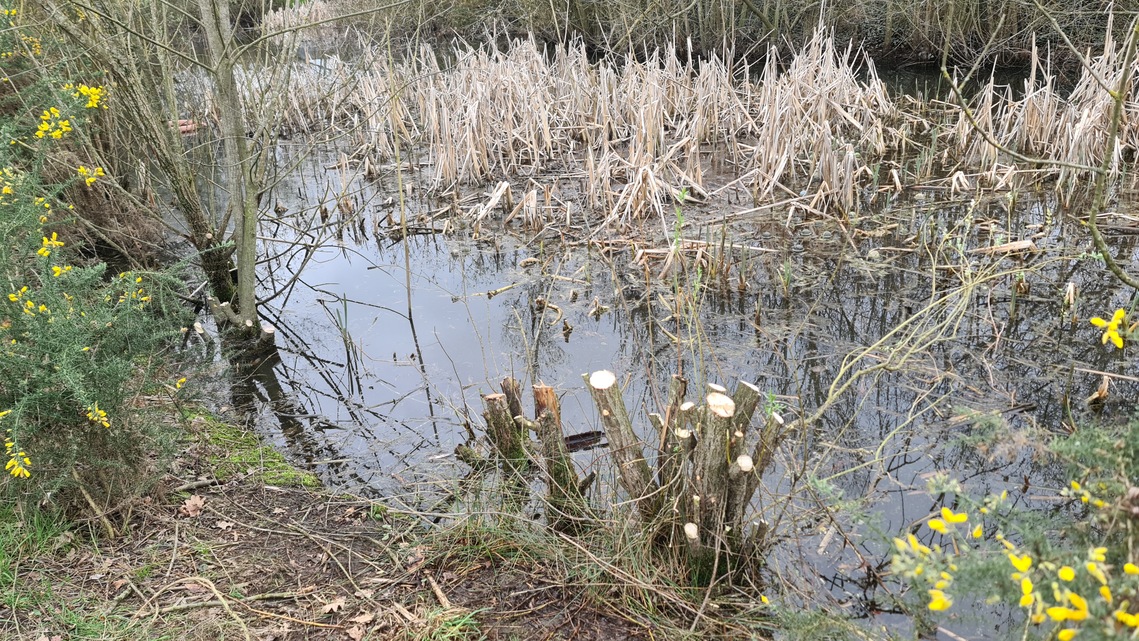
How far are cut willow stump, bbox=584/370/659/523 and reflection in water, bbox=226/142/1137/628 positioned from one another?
0.93 ft

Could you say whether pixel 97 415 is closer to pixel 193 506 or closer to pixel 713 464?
pixel 193 506

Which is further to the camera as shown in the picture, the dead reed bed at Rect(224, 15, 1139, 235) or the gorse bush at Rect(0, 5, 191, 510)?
the dead reed bed at Rect(224, 15, 1139, 235)

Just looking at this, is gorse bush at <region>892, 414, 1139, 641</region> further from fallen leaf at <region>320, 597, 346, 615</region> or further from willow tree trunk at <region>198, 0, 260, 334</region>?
willow tree trunk at <region>198, 0, 260, 334</region>

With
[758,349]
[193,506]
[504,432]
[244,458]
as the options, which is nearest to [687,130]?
[758,349]

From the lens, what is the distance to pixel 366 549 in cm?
300

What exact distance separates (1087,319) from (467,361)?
3.62 m

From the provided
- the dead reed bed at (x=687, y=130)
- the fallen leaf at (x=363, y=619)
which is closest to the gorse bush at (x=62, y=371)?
the fallen leaf at (x=363, y=619)

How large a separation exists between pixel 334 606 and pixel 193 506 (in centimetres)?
96

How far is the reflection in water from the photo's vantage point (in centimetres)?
329

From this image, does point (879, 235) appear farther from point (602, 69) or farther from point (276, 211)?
point (276, 211)

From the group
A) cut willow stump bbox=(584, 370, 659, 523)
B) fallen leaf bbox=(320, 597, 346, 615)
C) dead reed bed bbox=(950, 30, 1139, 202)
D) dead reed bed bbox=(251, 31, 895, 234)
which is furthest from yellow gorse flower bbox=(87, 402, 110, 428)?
dead reed bed bbox=(950, 30, 1139, 202)

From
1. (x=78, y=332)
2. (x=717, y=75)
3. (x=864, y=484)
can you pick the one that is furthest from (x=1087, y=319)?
(x=78, y=332)

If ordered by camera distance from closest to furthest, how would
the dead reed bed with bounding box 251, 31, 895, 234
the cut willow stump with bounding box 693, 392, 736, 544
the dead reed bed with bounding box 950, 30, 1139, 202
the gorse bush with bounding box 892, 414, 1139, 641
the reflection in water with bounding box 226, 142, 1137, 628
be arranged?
1. the gorse bush with bounding box 892, 414, 1139, 641
2. the cut willow stump with bounding box 693, 392, 736, 544
3. the reflection in water with bounding box 226, 142, 1137, 628
4. the dead reed bed with bounding box 950, 30, 1139, 202
5. the dead reed bed with bounding box 251, 31, 895, 234

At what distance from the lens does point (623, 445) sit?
283 cm
